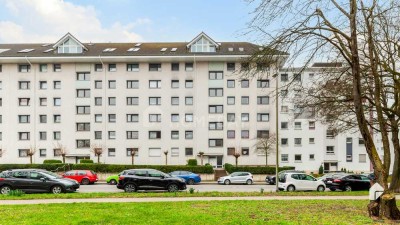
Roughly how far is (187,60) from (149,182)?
3052cm

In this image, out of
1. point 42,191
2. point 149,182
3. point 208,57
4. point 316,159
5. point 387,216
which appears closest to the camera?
point 387,216

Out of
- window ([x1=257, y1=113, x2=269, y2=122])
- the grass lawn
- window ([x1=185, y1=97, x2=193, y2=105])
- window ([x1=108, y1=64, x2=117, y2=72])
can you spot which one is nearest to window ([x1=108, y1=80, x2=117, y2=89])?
window ([x1=108, y1=64, x2=117, y2=72])

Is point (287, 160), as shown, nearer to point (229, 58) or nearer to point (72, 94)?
point (229, 58)

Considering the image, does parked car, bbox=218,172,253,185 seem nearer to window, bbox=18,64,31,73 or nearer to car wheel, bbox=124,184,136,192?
car wheel, bbox=124,184,136,192

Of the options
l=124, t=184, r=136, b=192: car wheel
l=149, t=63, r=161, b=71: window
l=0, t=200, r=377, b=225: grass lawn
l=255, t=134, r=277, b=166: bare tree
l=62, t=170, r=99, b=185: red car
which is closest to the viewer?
l=0, t=200, r=377, b=225: grass lawn

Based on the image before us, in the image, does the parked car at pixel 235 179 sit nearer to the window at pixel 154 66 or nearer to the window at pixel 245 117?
the window at pixel 245 117

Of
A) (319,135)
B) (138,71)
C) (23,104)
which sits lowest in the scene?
(319,135)

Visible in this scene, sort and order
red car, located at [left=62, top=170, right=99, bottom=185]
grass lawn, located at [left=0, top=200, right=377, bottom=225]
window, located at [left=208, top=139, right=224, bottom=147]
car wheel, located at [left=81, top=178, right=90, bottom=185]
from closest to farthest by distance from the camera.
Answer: grass lawn, located at [left=0, top=200, right=377, bottom=225], red car, located at [left=62, top=170, right=99, bottom=185], car wheel, located at [left=81, top=178, right=90, bottom=185], window, located at [left=208, top=139, right=224, bottom=147]

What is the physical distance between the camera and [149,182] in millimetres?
23641

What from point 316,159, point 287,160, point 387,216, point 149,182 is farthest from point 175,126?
point 387,216

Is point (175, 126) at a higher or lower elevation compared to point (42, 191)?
higher

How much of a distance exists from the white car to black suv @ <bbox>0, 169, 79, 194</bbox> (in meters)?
13.8

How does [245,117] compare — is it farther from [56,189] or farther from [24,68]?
[56,189]

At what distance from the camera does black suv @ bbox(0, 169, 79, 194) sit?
2202 centimetres
